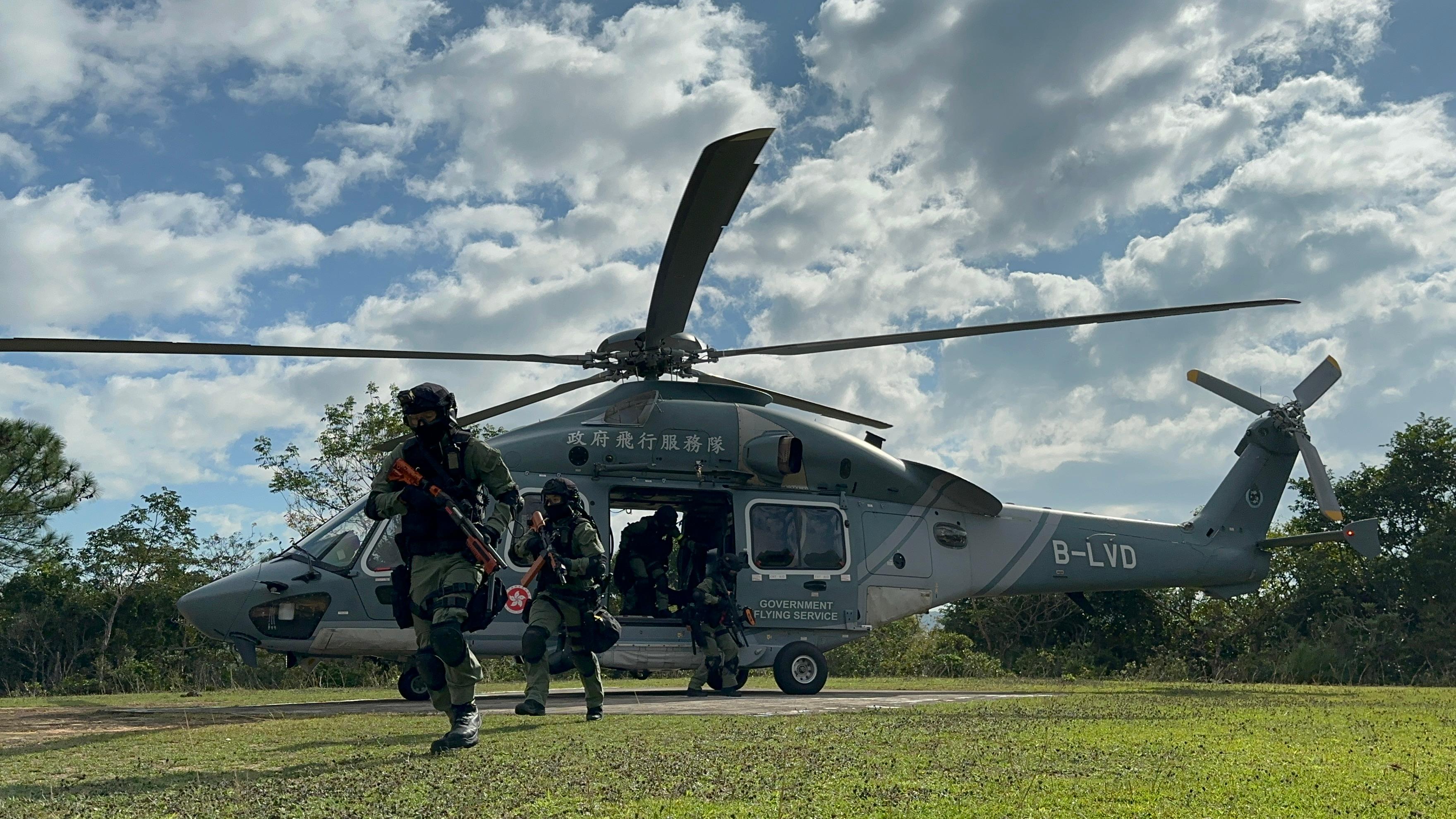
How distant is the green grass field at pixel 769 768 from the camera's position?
352 cm

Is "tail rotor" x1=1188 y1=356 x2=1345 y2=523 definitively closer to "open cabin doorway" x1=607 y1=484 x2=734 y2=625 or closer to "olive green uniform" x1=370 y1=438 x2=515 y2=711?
"open cabin doorway" x1=607 y1=484 x2=734 y2=625

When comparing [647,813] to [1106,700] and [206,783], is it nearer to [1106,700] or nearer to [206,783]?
[206,783]

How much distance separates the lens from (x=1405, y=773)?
14.0 feet

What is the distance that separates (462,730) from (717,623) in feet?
18.2

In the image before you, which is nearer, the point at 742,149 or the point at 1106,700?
the point at 742,149

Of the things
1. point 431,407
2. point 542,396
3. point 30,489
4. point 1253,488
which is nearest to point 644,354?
point 542,396

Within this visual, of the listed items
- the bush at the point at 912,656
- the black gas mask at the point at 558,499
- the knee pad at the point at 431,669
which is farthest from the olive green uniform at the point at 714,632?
the bush at the point at 912,656

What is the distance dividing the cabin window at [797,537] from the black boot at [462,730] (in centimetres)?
603

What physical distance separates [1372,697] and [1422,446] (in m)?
15.2

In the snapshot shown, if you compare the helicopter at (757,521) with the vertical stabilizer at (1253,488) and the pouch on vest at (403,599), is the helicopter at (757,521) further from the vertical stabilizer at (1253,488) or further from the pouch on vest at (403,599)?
the pouch on vest at (403,599)

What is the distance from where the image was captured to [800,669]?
11070 mm

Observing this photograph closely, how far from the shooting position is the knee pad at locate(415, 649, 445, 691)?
17.6ft

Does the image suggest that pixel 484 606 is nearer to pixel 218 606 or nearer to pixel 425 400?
pixel 425 400

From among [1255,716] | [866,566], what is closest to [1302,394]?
[866,566]
